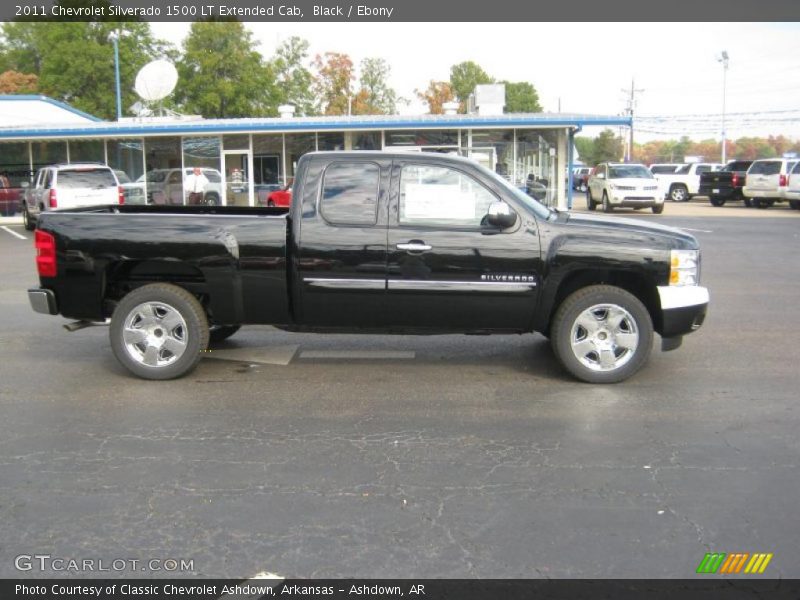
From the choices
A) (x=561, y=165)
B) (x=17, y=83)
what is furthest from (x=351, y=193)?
(x=17, y=83)

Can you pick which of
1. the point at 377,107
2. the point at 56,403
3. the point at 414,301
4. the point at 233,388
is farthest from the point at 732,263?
the point at 377,107

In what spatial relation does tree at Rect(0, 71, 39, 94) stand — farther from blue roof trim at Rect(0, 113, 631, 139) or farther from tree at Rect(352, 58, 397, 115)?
blue roof trim at Rect(0, 113, 631, 139)

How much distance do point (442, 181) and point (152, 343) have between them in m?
2.79

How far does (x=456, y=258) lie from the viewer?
21.5 feet

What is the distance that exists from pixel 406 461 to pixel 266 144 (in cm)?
2596

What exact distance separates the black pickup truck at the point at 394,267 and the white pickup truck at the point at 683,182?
117 ft

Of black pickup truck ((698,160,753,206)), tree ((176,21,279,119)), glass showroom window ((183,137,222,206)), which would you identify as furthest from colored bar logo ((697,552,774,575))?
tree ((176,21,279,119))

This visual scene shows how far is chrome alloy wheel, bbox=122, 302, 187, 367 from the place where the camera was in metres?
6.82

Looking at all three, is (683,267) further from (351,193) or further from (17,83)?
(17,83)

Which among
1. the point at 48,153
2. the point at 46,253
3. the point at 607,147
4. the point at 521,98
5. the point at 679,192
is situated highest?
the point at 521,98

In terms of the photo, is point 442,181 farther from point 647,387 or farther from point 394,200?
point 647,387

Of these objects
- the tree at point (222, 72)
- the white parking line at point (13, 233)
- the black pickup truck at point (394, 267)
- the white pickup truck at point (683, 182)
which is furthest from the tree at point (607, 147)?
the black pickup truck at point (394, 267)

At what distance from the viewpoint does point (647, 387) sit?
262 inches
